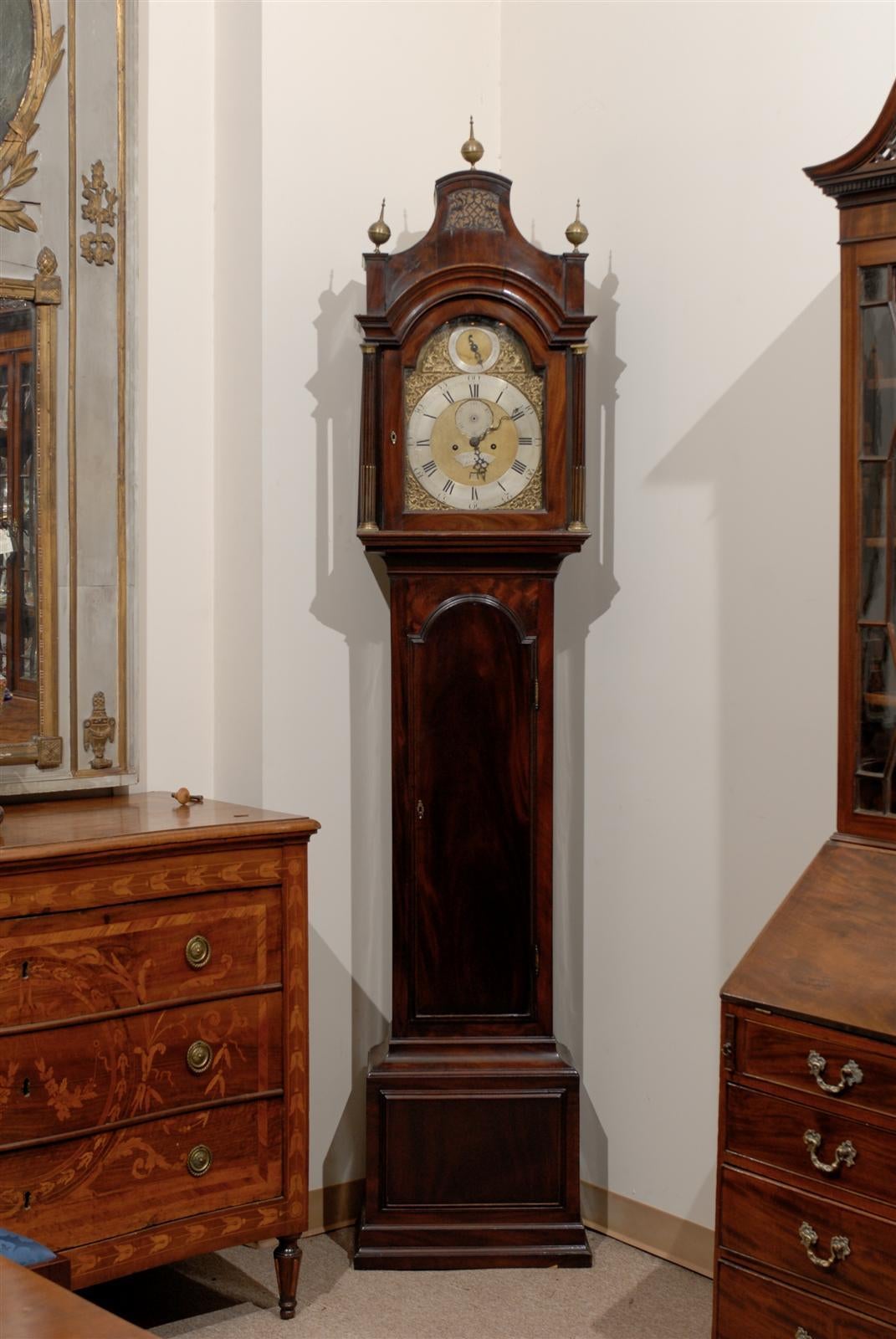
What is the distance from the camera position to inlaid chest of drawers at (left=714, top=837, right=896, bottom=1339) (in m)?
2.02

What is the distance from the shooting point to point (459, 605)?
3.02 m

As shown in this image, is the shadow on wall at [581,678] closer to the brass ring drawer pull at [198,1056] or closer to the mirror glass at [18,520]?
the brass ring drawer pull at [198,1056]

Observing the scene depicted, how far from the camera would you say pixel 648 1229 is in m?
3.12

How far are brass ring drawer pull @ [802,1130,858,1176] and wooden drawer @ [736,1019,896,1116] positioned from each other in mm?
55

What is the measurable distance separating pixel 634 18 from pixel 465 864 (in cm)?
191

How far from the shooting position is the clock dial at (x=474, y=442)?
9.77 feet

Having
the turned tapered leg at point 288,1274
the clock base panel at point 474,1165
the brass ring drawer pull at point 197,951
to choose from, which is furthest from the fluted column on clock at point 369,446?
the turned tapered leg at point 288,1274

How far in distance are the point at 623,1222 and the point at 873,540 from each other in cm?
176

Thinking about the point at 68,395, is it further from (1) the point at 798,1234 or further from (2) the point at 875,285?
(1) the point at 798,1234

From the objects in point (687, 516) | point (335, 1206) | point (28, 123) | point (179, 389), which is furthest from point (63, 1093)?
point (28, 123)

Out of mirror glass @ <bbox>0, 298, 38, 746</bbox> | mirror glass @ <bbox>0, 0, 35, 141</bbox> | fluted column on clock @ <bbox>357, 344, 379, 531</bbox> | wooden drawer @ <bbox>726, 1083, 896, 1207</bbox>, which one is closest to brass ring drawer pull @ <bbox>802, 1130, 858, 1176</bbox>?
wooden drawer @ <bbox>726, 1083, 896, 1207</bbox>

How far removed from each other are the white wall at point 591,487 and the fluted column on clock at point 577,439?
0.21 metres

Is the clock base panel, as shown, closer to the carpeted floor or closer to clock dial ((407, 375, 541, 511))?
the carpeted floor

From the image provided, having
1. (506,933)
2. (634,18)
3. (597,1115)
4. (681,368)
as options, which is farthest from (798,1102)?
(634,18)
